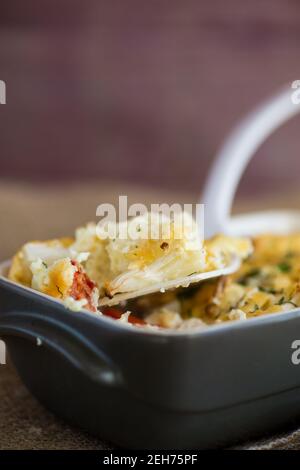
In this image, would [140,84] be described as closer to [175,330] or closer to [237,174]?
[237,174]

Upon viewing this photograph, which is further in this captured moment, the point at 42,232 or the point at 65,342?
the point at 42,232

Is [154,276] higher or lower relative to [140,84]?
lower

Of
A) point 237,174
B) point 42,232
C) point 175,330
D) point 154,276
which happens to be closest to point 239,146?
point 237,174

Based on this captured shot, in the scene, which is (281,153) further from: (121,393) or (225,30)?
(121,393)

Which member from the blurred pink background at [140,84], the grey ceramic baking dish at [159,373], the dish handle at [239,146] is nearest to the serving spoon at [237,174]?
the dish handle at [239,146]

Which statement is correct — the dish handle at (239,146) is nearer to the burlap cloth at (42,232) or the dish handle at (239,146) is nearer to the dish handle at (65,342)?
the burlap cloth at (42,232)

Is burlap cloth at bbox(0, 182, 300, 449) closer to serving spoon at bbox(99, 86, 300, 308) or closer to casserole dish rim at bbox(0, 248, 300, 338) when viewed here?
casserole dish rim at bbox(0, 248, 300, 338)
